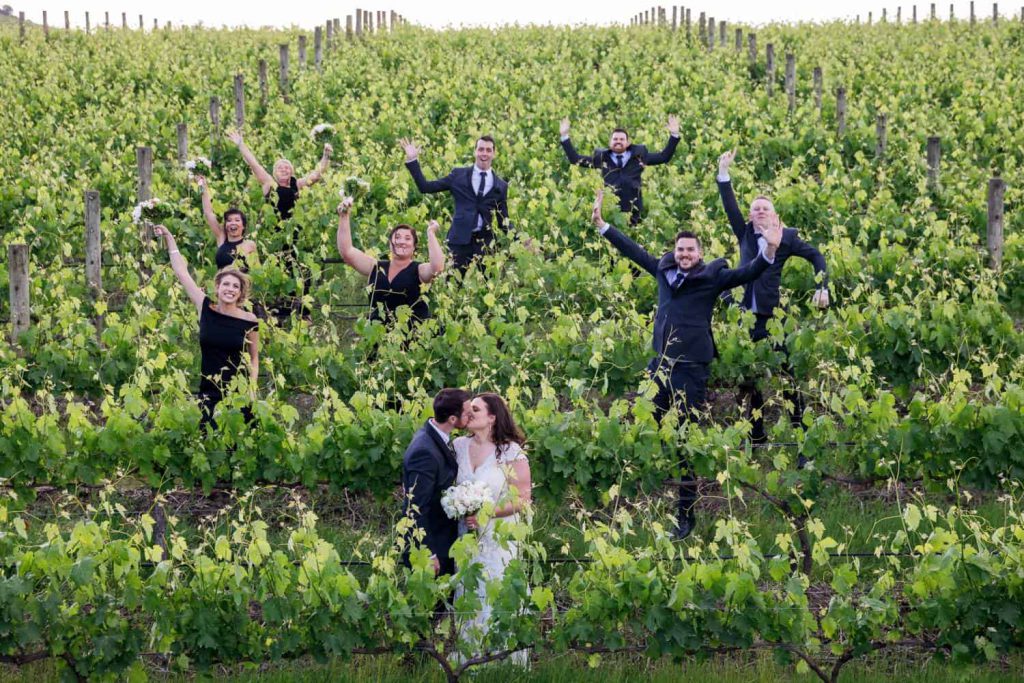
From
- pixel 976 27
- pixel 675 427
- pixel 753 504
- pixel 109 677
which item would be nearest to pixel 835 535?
pixel 753 504

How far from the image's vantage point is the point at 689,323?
8055mm

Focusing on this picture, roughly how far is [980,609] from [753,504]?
2.84 metres

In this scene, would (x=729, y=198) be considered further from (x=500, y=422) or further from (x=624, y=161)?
(x=624, y=161)

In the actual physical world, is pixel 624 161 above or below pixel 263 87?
below

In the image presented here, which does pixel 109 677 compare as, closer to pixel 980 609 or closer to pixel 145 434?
pixel 145 434

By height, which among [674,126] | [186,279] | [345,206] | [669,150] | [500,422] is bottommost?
[500,422]

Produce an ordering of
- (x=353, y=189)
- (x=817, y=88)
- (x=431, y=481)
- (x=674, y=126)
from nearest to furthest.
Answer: (x=431, y=481), (x=674, y=126), (x=353, y=189), (x=817, y=88)

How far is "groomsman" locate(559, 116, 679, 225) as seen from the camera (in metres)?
13.2

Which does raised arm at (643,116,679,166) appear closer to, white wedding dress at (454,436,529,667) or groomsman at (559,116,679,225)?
groomsman at (559,116,679,225)

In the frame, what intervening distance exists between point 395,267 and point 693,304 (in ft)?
7.27

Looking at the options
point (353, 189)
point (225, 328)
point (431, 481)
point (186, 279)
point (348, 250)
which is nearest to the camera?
point (431, 481)

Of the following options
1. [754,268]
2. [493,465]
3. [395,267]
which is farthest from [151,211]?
[493,465]

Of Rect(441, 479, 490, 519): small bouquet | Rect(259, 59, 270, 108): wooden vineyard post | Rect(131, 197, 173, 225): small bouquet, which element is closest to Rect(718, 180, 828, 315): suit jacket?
Rect(441, 479, 490, 519): small bouquet

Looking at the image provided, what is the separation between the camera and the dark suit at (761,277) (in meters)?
9.07
